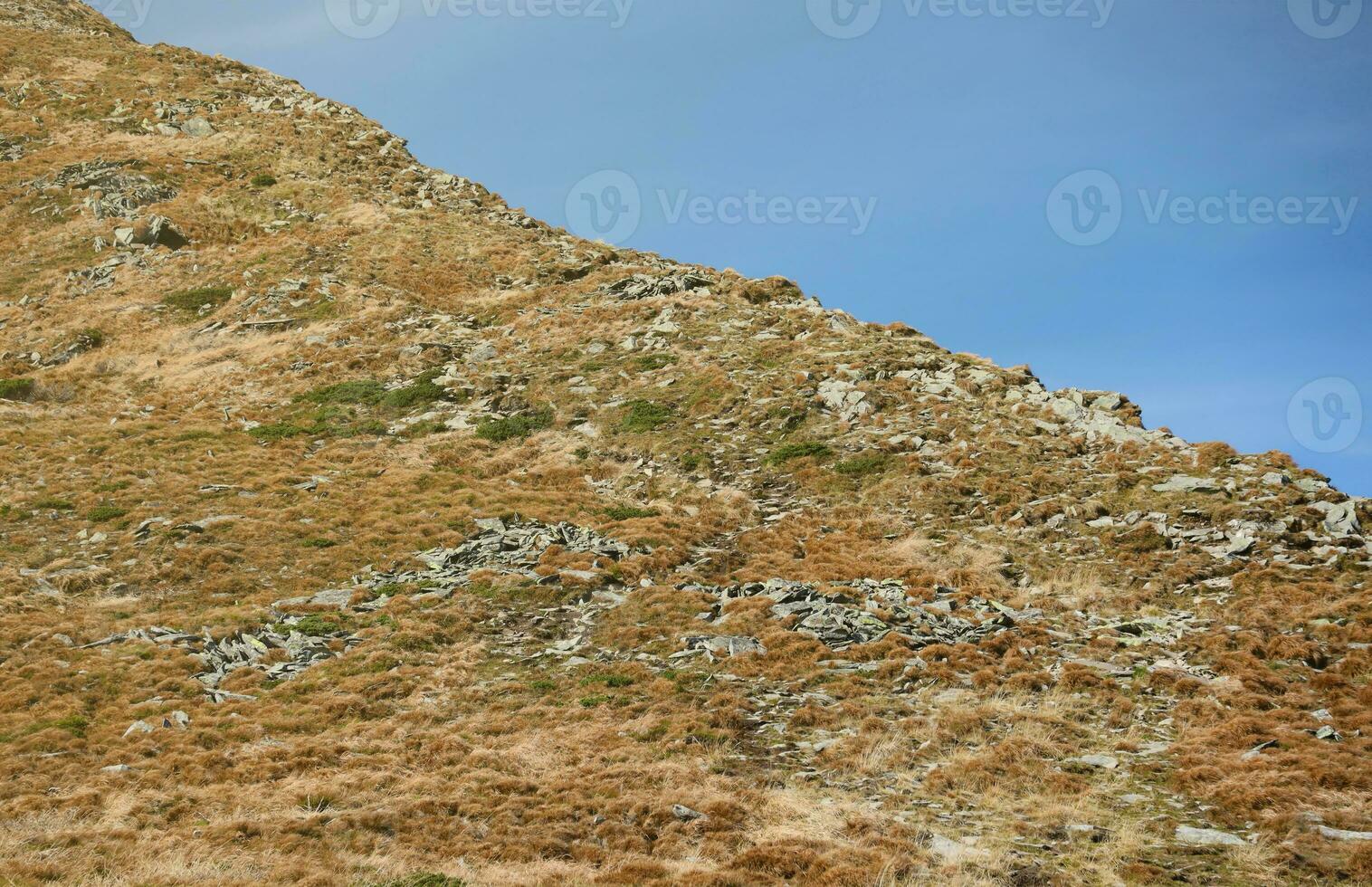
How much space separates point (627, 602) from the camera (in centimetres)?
2459

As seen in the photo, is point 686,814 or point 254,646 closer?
point 686,814

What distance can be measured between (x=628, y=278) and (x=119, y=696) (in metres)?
34.5

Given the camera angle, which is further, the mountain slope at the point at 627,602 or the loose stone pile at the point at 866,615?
the loose stone pile at the point at 866,615

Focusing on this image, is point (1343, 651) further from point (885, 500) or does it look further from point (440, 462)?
point (440, 462)

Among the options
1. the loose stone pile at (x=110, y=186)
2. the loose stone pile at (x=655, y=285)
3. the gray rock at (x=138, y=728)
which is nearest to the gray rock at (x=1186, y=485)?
the loose stone pile at (x=655, y=285)

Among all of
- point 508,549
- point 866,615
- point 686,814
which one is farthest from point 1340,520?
point 508,549

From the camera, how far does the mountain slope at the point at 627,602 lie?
577 inches

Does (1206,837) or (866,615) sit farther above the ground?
(866,615)

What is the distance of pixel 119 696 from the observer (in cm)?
1998

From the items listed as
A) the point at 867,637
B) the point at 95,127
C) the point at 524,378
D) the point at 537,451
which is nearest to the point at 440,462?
the point at 537,451

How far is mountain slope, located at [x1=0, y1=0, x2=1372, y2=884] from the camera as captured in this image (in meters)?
14.6

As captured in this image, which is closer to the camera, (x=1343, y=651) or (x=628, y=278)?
(x=1343, y=651)

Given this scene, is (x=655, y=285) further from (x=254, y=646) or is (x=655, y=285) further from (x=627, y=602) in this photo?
(x=254, y=646)

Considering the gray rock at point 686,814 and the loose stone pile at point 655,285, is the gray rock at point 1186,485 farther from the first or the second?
the loose stone pile at point 655,285
